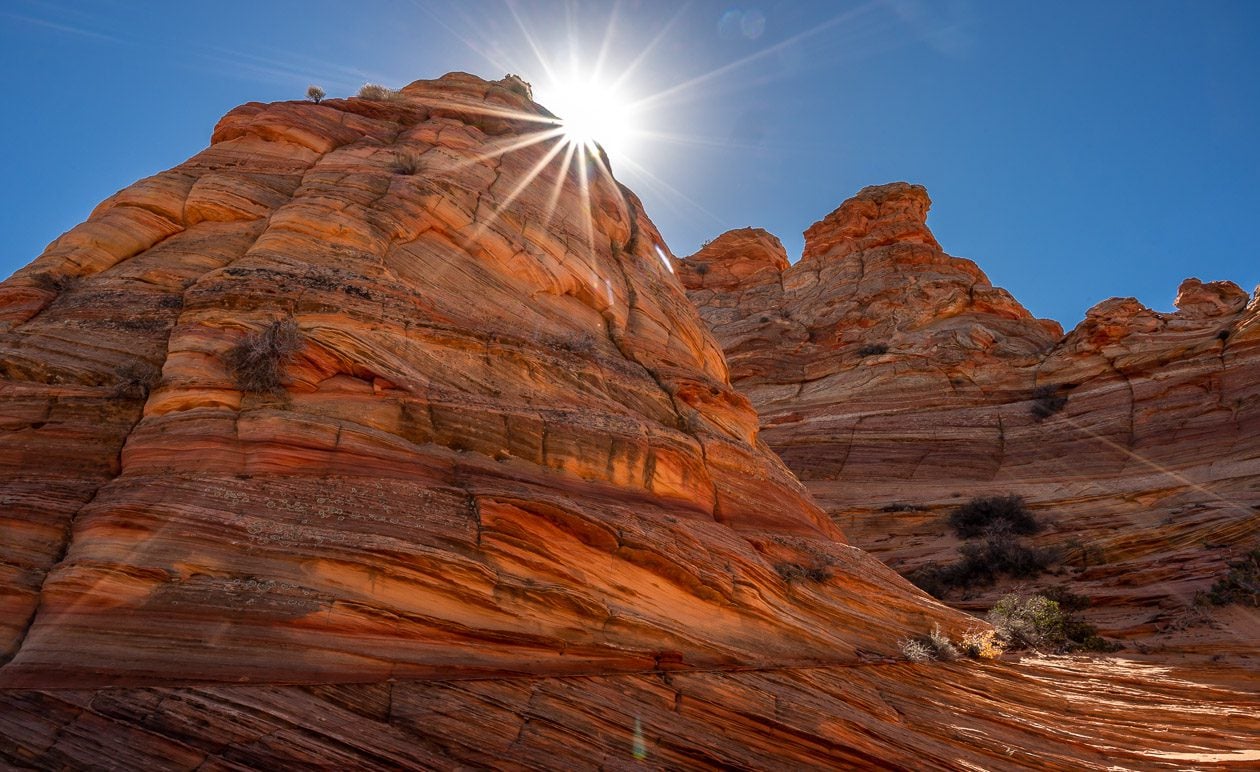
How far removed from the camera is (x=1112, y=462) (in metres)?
27.0

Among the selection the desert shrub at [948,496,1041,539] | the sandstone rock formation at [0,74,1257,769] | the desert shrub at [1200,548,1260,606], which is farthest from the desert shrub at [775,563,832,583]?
the desert shrub at [948,496,1041,539]

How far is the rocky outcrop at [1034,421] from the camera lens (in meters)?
21.0

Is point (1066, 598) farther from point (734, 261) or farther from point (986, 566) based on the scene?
point (734, 261)

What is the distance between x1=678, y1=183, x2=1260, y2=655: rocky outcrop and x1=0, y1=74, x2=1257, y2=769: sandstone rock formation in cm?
739

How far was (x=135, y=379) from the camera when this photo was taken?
10930 millimetres

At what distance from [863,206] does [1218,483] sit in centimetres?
3340

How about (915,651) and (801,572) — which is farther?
(801,572)

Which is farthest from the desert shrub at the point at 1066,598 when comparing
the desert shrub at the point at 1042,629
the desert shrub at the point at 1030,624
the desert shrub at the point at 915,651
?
the desert shrub at the point at 915,651

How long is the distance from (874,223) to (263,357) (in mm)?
47571

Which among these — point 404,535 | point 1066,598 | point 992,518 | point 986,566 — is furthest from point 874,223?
point 404,535

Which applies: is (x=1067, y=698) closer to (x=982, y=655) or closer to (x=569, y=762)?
(x=982, y=655)

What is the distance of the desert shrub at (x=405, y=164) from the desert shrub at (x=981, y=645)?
50.3 feet

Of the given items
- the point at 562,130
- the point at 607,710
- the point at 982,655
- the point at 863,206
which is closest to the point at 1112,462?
the point at 982,655

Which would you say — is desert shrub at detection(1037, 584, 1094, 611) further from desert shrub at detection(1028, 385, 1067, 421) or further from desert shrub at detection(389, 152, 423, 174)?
desert shrub at detection(389, 152, 423, 174)
